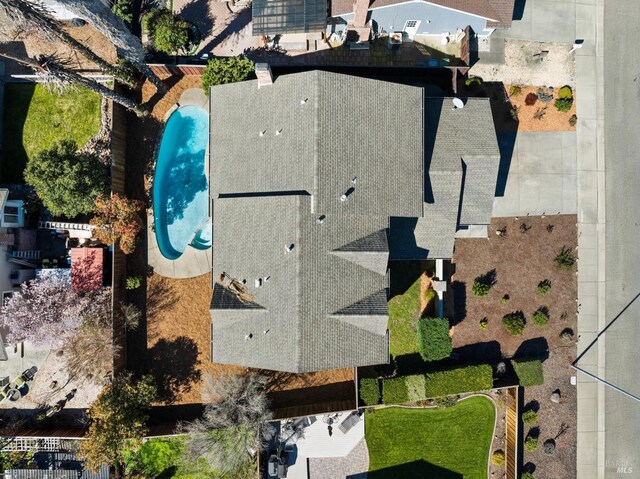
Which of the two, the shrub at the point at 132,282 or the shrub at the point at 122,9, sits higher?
the shrub at the point at 122,9

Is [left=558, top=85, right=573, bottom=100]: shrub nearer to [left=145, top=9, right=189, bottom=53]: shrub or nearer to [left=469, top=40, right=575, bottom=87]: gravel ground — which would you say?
[left=469, top=40, right=575, bottom=87]: gravel ground

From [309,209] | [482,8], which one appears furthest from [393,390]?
[482,8]

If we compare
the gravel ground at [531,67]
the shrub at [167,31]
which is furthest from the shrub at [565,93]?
the shrub at [167,31]

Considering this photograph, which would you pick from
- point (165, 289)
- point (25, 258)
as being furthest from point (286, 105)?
point (25, 258)

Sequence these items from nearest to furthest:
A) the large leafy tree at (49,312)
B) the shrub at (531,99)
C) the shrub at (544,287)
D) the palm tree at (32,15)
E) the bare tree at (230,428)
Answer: the palm tree at (32,15) → the large leafy tree at (49,312) → the bare tree at (230,428) → the shrub at (544,287) → the shrub at (531,99)

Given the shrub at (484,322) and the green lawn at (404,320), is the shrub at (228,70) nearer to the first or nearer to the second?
the green lawn at (404,320)

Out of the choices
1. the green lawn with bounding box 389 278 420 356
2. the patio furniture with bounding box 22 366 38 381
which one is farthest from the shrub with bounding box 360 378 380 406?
the patio furniture with bounding box 22 366 38 381

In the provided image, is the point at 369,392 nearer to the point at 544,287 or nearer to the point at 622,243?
the point at 544,287
